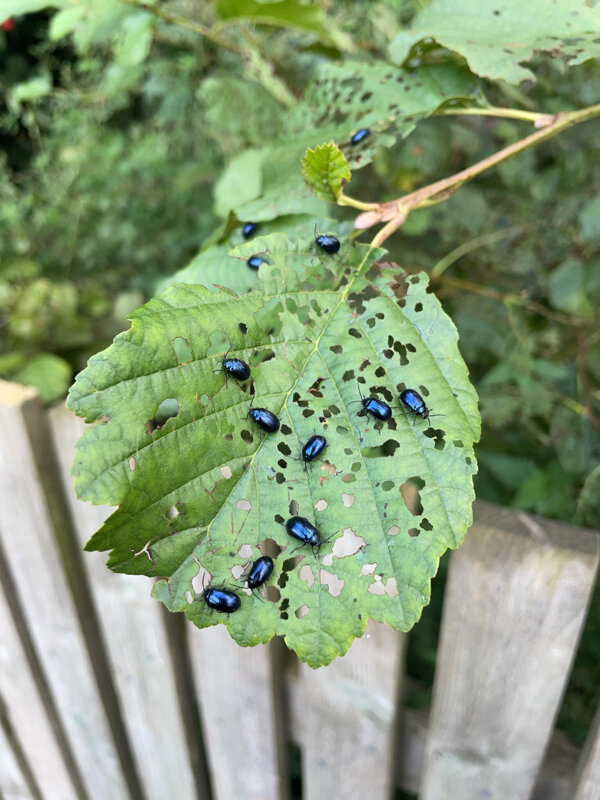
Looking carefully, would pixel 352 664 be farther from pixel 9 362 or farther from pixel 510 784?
pixel 9 362

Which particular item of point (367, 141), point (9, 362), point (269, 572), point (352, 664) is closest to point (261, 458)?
point (269, 572)

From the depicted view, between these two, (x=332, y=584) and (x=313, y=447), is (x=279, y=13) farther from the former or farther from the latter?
(x=332, y=584)

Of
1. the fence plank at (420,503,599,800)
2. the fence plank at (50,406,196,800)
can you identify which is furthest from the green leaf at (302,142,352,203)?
the fence plank at (50,406,196,800)

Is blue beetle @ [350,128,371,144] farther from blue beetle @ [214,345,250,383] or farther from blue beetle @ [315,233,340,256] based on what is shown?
blue beetle @ [214,345,250,383]

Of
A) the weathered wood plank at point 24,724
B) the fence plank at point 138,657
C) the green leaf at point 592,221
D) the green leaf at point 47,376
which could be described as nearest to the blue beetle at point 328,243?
the fence plank at point 138,657

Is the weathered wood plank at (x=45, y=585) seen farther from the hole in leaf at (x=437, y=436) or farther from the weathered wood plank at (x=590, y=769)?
the weathered wood plank at (x=590, y=769)

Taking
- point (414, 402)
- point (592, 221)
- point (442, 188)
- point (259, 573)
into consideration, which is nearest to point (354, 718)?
point (259, 573)
